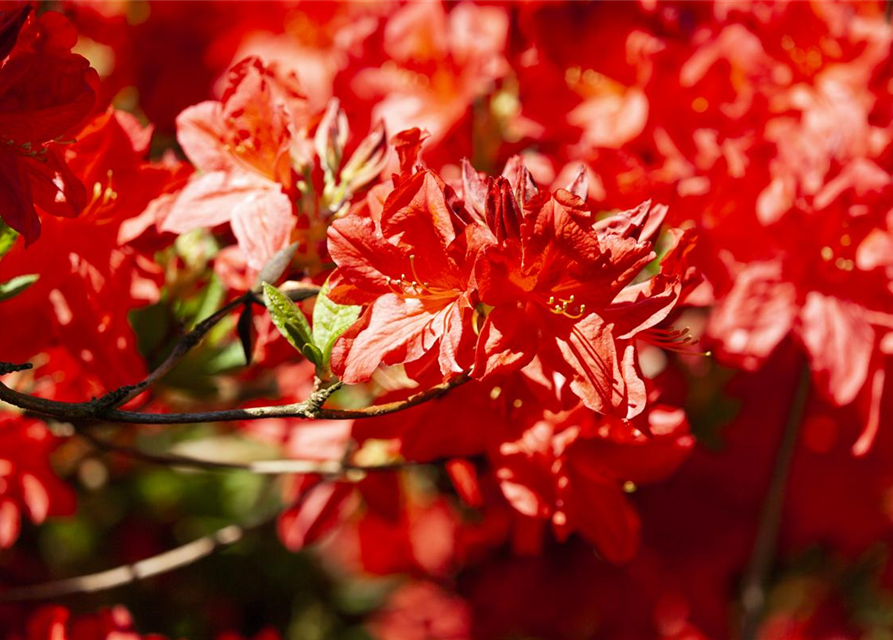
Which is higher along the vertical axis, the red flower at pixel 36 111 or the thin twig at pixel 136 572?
the red flower at pixel 36 111

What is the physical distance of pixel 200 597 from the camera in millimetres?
1579

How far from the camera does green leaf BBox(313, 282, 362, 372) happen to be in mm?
777

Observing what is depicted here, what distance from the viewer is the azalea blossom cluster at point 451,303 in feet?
2.52

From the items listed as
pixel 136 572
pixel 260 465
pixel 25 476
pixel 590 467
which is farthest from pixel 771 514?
pixel 25 476

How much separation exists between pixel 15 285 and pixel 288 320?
262 mm

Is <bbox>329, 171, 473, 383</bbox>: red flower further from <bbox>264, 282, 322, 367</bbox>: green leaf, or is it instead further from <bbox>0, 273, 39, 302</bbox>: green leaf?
<bbox>0, 273, 39, 302</bbox>: green leaf

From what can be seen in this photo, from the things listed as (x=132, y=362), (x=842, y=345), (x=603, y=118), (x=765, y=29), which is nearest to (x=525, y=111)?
(x=603, y=118)

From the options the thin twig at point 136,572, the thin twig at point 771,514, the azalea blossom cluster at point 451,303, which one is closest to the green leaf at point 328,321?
the azalea blossom cluster at point 451,303

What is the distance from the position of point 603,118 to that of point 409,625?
92 cm

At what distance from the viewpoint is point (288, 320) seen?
0.77 m

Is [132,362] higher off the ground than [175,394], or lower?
higher

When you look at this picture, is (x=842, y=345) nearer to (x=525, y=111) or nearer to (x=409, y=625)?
(x=525, y=111)

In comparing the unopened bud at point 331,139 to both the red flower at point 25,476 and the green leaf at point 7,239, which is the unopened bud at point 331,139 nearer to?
the green leaf at point 7,239

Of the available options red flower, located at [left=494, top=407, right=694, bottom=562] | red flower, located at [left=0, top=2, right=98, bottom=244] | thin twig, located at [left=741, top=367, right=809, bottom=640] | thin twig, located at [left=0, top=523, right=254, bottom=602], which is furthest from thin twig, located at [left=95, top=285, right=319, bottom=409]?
thin twig, located at [left=741, top=367, right=809, bottom=640]
